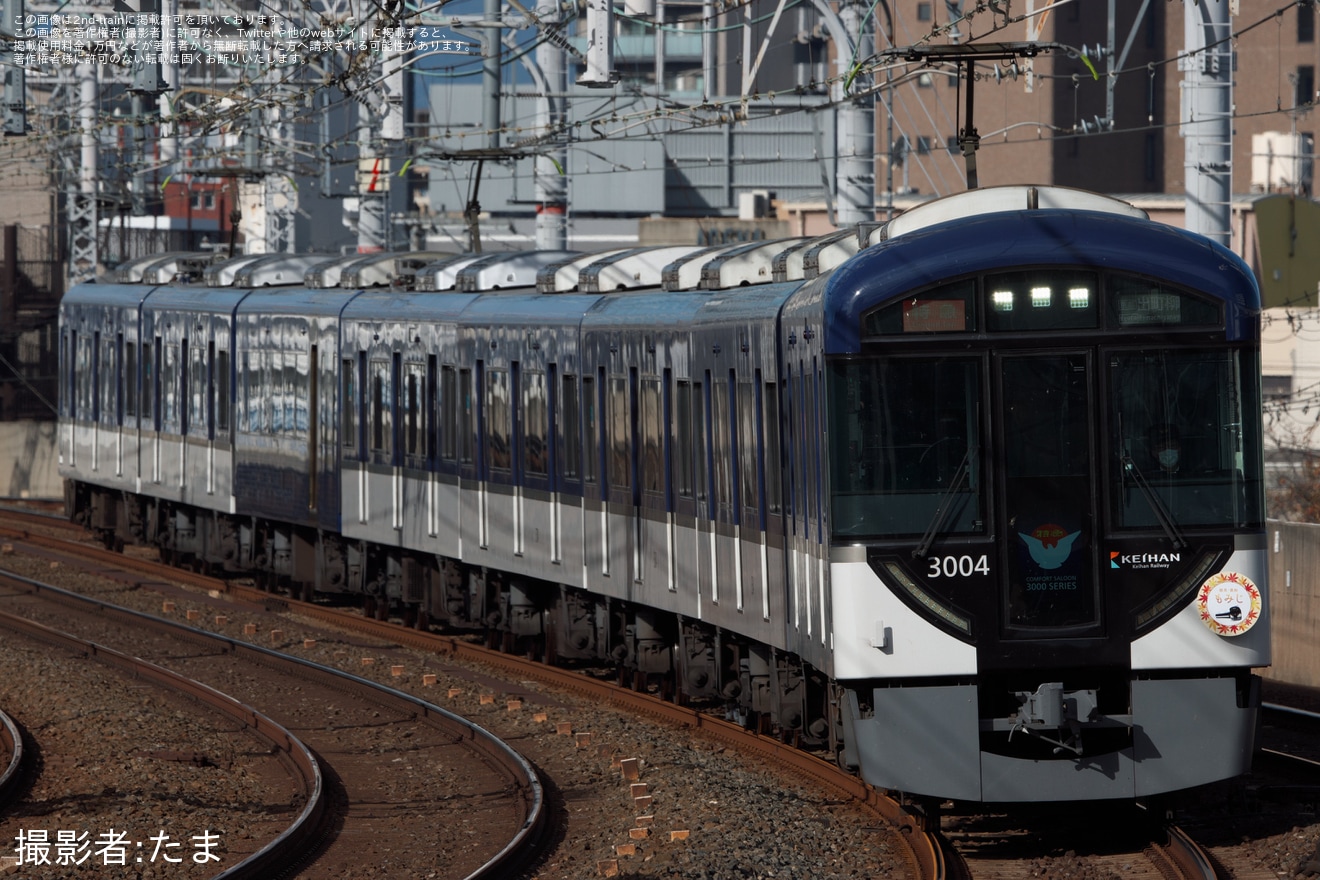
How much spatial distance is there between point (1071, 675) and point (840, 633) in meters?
1.04

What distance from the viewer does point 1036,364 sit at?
32.3 ft

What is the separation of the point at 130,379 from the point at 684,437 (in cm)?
1352

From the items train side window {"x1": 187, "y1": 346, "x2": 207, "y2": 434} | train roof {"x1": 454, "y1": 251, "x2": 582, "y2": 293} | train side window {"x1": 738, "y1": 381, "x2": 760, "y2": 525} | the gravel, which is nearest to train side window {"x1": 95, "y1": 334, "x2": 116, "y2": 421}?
train side window {"x1": 187, "y1": 346, "x2": 207, "y2": 434}

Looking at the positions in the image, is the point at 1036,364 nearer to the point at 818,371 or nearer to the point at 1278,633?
the point at 818,371

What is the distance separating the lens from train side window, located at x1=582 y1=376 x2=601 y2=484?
608 inches

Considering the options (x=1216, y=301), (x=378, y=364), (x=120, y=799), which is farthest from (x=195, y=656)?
(x=1216, y=301)

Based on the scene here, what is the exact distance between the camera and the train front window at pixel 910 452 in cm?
978

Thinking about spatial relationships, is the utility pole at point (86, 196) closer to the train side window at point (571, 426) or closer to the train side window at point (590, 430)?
the train side window at point (571, 426)

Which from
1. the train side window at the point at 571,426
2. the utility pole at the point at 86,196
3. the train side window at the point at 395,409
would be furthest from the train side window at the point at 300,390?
the utility pole at the point at 86,196

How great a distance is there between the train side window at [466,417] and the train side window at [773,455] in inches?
256

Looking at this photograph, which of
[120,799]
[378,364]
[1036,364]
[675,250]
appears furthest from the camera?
[378,364]

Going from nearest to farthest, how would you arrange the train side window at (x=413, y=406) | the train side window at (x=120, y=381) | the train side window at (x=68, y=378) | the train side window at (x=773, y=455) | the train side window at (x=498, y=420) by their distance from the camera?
the train side window at (x=773, y=455) → the train side window at (x=498, y=420) → the train side window at (x=413, y=406) → the train side window at (x=120, y=381) → the train side window at (x=68, y=378)

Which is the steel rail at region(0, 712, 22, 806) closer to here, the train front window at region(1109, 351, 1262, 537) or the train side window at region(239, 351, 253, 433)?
the train front window at region(1109, 351, 1262, 537)

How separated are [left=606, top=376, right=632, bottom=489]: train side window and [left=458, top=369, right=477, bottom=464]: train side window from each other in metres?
3.01
